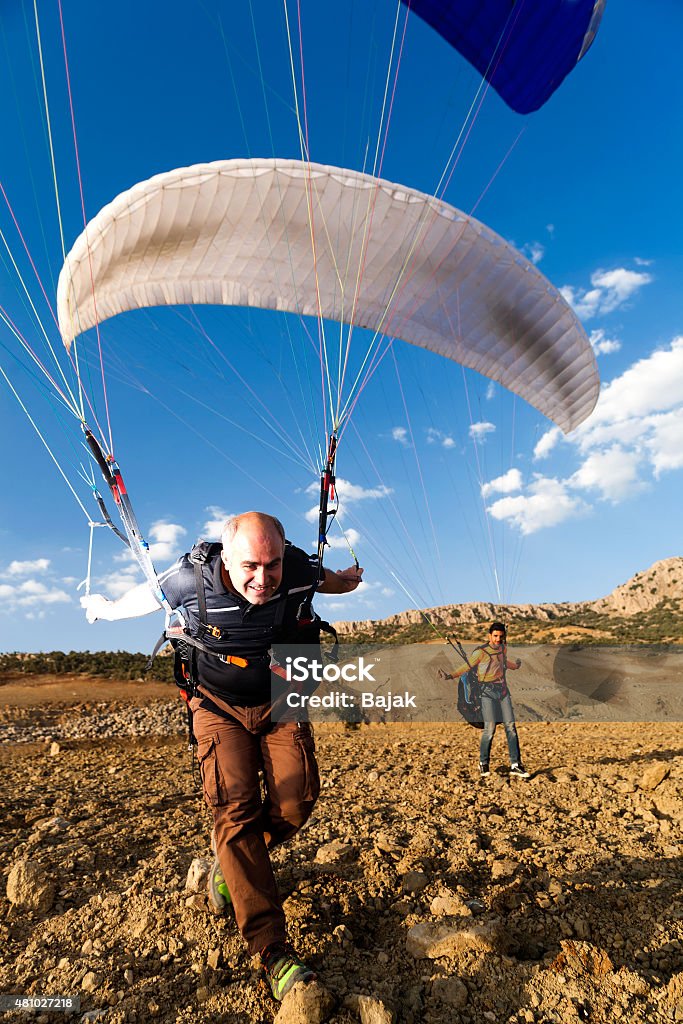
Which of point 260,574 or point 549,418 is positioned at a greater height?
point 549,418

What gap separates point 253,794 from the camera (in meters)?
2.68

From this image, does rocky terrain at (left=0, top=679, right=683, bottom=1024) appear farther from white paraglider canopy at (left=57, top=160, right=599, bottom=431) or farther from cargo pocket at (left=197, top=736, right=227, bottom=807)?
white paraglider canopy at (left=57, top=160, right=599, bottom=431)

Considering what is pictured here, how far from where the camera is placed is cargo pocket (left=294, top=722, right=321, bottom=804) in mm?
2830

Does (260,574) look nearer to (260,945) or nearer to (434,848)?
(260,945)

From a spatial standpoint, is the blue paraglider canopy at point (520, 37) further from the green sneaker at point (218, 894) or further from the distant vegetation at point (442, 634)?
the green sneaker at point (218, 894)

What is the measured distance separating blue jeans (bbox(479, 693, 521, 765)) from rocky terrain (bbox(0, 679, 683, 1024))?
787mm

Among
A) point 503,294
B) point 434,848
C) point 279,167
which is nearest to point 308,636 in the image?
point 434,848

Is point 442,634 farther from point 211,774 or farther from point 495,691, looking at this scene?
point 211,774

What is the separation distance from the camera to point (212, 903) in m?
2.88

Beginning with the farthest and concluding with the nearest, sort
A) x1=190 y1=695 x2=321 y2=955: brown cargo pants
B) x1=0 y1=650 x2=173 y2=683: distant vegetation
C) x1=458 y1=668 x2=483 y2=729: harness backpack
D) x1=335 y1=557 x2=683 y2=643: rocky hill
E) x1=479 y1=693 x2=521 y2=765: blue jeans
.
Answer: x1=335 y1=557 x2=683 y2=643: rocky hill < x1=0 y1=650 x2=173 y2=683: distant vegetation < x1=458 y1=668 x2=483 y2=729: harness backpack < x1=479 y1=693 x2=521 y2=765: blue jeans < x1=190 y1=695 x2=321 y2=955: brown cargo pants

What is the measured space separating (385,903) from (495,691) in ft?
15.3

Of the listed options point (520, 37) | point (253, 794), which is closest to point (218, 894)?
point (253, 794)

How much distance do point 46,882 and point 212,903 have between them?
1025 millimetres

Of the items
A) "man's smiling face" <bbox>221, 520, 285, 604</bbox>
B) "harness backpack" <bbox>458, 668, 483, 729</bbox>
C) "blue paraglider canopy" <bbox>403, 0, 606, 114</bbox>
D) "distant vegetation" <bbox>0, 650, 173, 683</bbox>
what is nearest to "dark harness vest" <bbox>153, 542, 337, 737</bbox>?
"man's smiling face" <bbox>221, 520, 285, 604</bbox>
